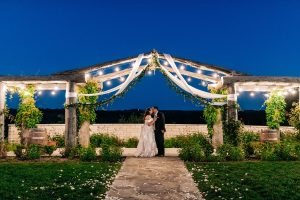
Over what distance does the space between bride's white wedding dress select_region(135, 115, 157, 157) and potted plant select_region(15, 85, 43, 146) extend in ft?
12.5

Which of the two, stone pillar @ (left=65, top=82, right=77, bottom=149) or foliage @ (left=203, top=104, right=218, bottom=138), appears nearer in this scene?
stone pillar @ (left=65, top=82, right=77, bottom=149)

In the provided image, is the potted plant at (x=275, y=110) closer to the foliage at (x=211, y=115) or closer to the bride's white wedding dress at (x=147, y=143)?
the foliage at (x=211, y=115)

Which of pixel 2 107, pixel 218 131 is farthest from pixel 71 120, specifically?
pixel 218 131

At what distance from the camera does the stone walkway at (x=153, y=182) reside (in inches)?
301

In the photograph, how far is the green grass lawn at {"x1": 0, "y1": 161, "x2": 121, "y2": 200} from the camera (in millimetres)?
7586

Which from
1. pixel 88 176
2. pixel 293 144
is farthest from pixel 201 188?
pixel 293 144

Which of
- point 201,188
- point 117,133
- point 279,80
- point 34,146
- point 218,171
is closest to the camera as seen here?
point 201,188

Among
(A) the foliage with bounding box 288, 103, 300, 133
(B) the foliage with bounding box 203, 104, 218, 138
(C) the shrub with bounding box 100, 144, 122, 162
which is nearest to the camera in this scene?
(C) the shrub with bounding box 100, 144, 122, 162

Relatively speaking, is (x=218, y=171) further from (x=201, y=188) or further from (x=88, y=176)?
(x=88, y=176)

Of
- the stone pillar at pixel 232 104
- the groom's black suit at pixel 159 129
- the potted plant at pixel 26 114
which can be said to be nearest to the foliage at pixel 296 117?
the stone pillar at pixel 232 104

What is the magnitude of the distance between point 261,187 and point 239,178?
0.96 metres

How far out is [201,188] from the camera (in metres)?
8.23

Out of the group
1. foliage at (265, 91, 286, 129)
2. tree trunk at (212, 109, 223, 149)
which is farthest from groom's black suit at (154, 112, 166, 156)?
foliage at (265, 91, 286, 129)

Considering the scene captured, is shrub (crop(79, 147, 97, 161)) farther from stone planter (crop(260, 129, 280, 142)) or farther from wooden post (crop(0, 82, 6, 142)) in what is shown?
stone planter (crop(260, 129, 280, 142))
